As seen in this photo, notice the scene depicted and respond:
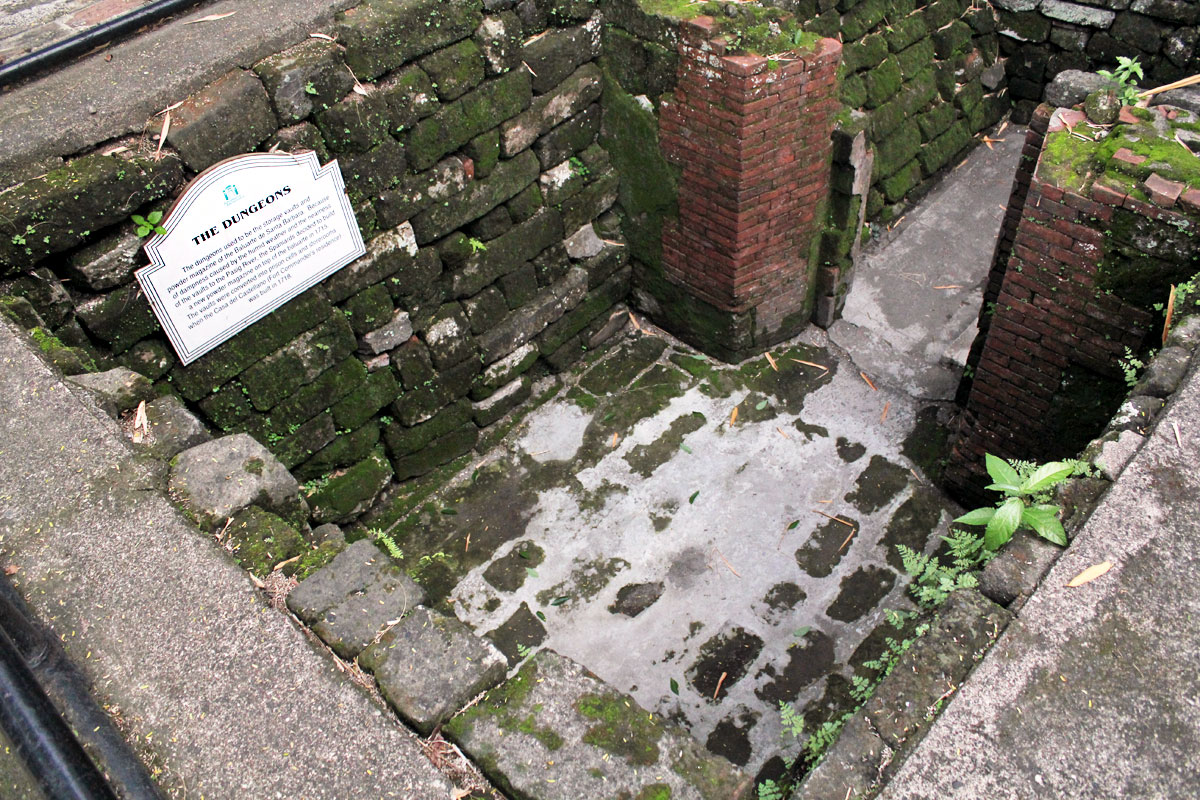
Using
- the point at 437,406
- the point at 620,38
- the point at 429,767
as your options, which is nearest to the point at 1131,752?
the point at 429,767

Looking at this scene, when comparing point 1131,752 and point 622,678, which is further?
point 622,678

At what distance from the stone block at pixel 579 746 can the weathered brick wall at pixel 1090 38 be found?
21.3ft

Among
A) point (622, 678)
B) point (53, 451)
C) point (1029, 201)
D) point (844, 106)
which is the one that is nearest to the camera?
point (53, 451)

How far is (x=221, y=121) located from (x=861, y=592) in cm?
373

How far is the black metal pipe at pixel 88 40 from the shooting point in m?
3.56

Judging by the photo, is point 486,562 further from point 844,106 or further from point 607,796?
point 844,106

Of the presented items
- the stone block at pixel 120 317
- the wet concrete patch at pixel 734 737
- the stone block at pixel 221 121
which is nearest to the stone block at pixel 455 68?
the stone block at pixel 221 121

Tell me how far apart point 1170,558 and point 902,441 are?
2590 millimetres

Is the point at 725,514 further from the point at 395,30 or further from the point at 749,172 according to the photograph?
the point at 395,30

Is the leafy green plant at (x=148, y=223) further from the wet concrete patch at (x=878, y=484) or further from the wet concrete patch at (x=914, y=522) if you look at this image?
the wet concrete patch at (x=914, y=522)

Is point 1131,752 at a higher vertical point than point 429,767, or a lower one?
lower

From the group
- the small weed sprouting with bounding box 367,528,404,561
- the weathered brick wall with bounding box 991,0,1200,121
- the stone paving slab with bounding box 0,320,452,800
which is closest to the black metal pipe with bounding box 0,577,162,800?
the stone paving slab with bounding box 0,320,452,800

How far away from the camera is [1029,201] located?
3785 mm

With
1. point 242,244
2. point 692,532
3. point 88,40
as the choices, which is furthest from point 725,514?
point 88,40
